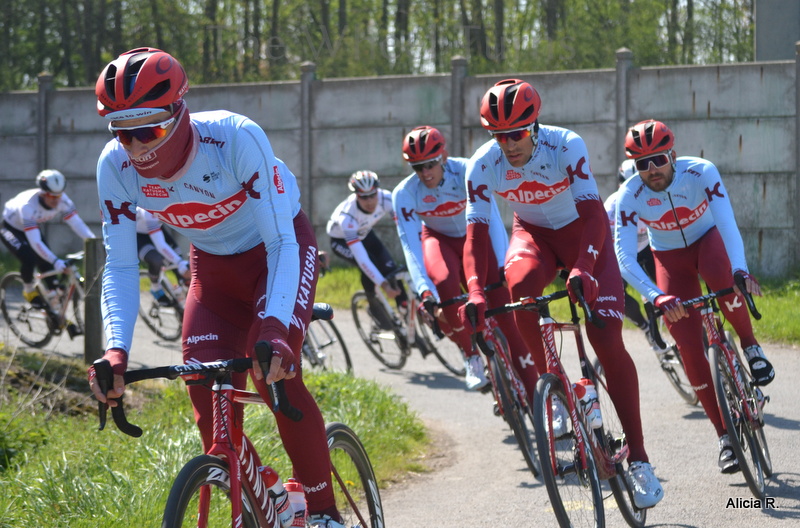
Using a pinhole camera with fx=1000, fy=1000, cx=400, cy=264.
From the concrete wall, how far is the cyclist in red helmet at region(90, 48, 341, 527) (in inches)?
454

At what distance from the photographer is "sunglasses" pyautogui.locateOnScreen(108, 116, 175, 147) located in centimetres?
359

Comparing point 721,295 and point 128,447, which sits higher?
point 721,295

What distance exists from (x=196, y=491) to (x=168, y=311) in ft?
33.1

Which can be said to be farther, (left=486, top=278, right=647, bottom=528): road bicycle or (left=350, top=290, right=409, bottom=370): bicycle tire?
(left=350, top=290, right=409, bottom=370): bicycle tire

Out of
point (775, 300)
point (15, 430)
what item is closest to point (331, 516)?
point (15, 430)

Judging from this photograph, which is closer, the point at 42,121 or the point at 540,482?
the point at 540,482

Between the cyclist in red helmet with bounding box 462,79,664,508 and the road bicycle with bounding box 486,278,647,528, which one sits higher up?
the cyclist in red helmet with bounding box 462,79,664,508

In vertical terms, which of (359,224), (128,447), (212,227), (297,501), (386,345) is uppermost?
(212,227)

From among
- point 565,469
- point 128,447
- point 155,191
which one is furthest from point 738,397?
point 155,191

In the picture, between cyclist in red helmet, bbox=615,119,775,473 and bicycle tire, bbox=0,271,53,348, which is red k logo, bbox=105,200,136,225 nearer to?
cyclist in red helmet, bbox=615,119,775,473

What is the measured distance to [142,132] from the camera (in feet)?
11.8

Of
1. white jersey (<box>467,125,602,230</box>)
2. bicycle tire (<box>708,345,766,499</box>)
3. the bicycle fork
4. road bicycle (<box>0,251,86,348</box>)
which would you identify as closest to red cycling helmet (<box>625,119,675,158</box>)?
white jersey (<box>467,125,602,230</box>)

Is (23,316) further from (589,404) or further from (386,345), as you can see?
(589,404)

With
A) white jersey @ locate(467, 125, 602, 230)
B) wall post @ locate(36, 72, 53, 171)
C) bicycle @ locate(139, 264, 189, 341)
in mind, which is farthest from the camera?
wall post @ locate(36, 72, 53, 171)
